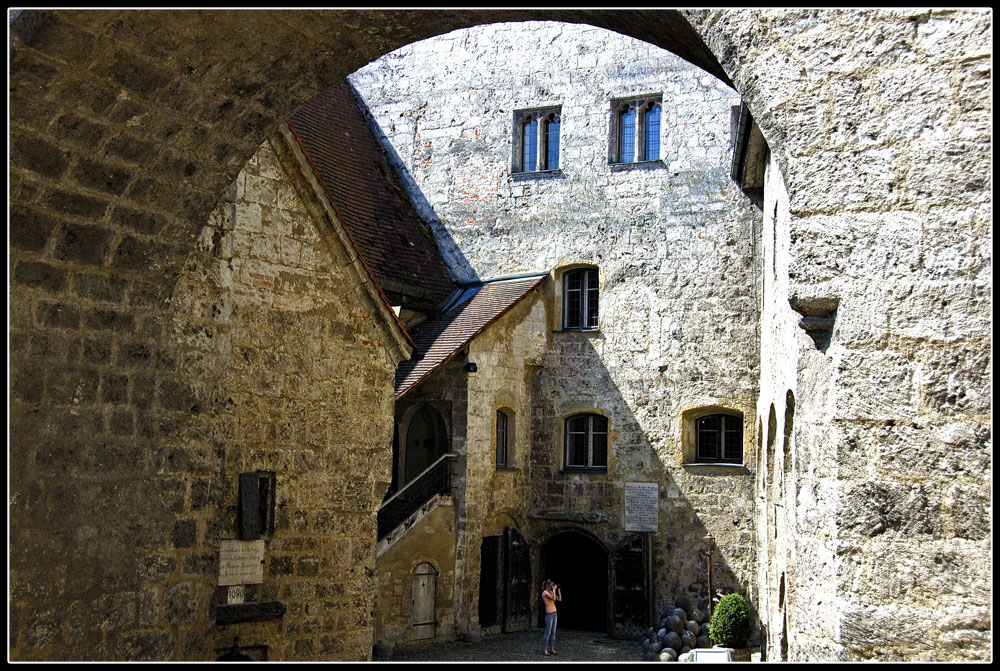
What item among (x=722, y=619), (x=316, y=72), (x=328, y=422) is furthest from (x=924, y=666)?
(x=722, y=619)

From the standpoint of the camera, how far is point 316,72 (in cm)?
496

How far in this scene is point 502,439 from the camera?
1838 centimetres

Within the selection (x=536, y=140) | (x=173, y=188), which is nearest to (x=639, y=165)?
(x=536, y=140)

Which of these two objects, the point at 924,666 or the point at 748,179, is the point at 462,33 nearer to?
the point at 748,179

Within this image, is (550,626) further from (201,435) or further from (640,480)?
(201,435)

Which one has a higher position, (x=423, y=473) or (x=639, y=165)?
(x=639, y=165)

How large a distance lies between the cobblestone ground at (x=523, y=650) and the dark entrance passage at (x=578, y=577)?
406 millimetres

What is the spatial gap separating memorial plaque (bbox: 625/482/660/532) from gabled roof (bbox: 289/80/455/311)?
4710 mm

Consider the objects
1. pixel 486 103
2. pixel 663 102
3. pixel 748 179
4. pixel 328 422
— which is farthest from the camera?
pixel 486 103

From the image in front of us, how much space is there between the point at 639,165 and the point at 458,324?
4.16 m

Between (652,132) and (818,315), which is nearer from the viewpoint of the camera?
(818,315)

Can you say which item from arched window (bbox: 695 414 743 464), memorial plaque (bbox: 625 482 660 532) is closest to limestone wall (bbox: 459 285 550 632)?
memorial plaque (bbox: 625 482 660 532)

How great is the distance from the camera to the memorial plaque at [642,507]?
17.7m

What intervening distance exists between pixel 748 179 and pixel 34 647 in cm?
1407
